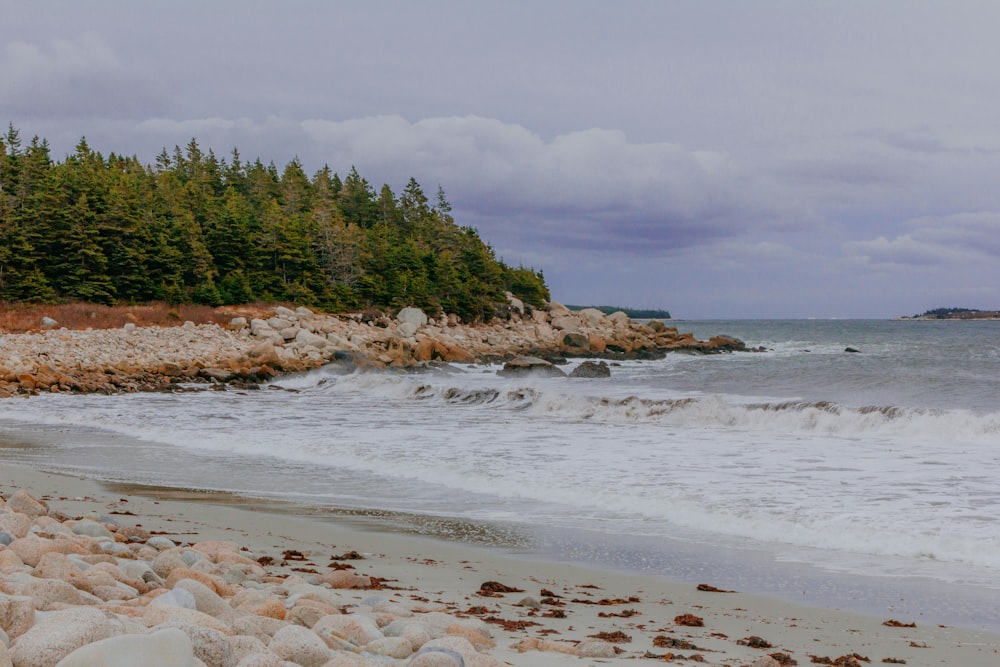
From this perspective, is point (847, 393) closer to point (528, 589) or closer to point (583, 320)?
point (528, 589)

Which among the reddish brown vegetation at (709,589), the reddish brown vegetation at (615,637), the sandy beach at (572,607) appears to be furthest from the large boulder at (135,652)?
the reddish brown vegetation at (709,589)

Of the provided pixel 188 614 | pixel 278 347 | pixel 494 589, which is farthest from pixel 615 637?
pixel 278 347

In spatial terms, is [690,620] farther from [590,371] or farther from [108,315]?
[108,315]

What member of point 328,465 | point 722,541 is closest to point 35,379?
point 328,465

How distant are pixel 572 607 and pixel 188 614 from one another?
298cm

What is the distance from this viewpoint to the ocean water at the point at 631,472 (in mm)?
7359

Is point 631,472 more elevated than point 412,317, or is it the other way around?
point 412,317

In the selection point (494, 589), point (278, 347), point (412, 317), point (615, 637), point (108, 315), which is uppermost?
point (412, 317)

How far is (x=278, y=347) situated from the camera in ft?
128

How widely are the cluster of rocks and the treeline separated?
44.6 m

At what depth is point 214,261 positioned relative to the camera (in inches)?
2121

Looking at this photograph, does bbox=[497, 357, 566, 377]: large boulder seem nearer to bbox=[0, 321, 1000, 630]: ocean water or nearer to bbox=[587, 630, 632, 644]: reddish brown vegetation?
bbox=[0, 321, 1000, 630]: ocean water

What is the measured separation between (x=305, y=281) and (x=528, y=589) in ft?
172

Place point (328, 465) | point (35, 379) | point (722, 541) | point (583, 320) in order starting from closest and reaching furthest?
point (722, 541) < point (328, 465) < point (35, 379) < point (583, 320)
